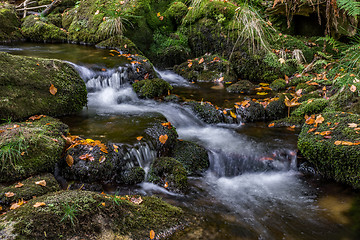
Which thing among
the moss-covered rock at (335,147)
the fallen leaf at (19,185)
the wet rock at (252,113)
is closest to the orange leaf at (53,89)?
the fallen leaf at (19,185)

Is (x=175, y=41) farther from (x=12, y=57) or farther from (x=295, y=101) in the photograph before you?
(x=12, y=57)

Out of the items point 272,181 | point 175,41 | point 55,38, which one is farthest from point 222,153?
point 55,38

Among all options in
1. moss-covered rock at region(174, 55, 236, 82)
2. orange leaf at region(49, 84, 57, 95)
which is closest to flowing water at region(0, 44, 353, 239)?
orange leaf at region(49, 84, 57, 95)

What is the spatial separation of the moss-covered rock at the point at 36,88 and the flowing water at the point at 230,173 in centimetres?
36

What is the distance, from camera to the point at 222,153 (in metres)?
4.77

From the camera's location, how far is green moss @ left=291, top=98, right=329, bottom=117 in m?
5.57

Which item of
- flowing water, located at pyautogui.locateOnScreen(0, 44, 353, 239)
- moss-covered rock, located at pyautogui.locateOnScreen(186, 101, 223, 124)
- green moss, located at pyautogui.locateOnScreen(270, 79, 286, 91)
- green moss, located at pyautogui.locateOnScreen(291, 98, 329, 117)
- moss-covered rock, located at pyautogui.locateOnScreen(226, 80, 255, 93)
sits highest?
green moss, located at pyautogui.locateOnScreen(270, 79, 286, 91)

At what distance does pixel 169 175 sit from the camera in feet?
12.7

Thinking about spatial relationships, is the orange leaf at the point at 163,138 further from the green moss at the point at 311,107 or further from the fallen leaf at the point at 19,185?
the green moss at the point at 311,107

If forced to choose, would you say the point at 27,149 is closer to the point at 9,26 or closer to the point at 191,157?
the point at 191,157

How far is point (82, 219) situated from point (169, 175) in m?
1.70

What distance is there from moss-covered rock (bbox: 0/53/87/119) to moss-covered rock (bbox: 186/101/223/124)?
2444 mm

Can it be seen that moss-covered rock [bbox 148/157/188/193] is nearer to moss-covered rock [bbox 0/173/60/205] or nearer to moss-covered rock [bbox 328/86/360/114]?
moss-covered rock [bbox 0/173/60/205]

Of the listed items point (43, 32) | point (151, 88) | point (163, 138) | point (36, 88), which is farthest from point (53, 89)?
point (43, 32)
